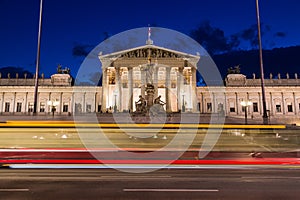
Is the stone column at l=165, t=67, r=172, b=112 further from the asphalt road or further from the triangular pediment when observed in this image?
the asphalt road

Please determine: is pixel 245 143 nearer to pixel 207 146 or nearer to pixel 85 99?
pixel 207 146

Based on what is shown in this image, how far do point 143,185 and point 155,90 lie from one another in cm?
5975

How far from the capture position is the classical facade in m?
69.2

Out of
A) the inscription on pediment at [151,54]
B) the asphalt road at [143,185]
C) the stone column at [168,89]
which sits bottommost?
the asphalt road at [143,185]

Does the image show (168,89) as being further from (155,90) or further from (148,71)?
(148,71)

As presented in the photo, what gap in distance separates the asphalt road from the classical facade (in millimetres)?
56822

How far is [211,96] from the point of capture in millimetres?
79375

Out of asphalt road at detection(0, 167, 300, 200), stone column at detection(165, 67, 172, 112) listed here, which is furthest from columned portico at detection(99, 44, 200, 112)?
asphalt road at detection(0, 167, 300, 200)

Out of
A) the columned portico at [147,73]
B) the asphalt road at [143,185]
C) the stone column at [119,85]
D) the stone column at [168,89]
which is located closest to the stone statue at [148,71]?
the columned portico at [147,73]

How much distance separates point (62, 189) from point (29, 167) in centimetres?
616

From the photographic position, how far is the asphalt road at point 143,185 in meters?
8.06

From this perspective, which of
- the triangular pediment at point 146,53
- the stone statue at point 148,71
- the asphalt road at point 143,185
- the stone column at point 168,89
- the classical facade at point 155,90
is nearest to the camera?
the asphalt road at point 143,185

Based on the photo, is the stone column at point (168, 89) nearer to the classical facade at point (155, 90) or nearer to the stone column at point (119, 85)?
→ the classical facade at point (155, 90)

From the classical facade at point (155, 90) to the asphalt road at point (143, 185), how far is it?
5682 cm
